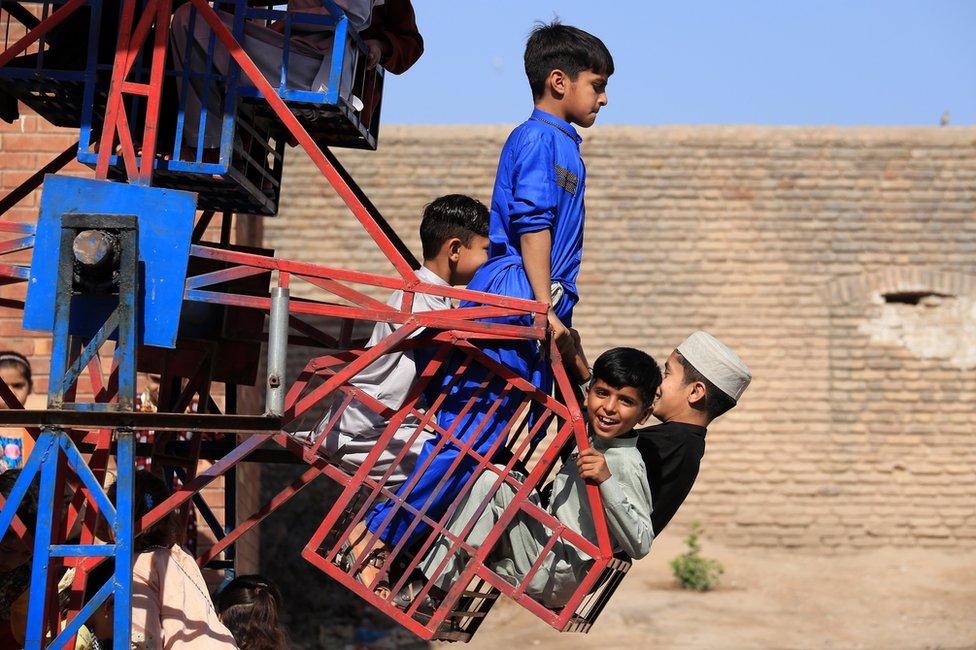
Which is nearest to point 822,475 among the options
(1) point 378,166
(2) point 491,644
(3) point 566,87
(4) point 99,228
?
(2) point 491,644

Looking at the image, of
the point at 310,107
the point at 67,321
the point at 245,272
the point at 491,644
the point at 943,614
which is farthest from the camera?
the point at 943,614

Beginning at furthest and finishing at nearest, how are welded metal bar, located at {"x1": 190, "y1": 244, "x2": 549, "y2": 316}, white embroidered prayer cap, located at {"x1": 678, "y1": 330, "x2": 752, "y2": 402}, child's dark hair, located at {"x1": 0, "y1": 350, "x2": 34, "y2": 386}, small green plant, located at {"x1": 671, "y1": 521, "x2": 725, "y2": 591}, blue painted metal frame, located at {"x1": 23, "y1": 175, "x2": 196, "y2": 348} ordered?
small green plant, located at {"x1": 671, "y1": 521, "x2": 725, "y2": 591}
child's dark hair, located at {"x1": 0, "y1": 350, "x2": 34, "y2": 386}
white embroidered prayer cap, located at {"x1": 678, "y1": 330, "x2": 752, "y2": 402}
welded metal bar, located at {"x1": 190, "y1": 244, "x2": 549, "y2": 316}
blue painted metal frame, located at {"x1": 23, "y1": 175, "x2": 196, "y2": 348}

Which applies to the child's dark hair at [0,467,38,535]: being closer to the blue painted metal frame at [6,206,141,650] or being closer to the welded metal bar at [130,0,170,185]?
the blue painted metal frame at [6,206,141,650]

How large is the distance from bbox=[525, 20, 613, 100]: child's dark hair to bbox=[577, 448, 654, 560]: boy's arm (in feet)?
Result: 4.10

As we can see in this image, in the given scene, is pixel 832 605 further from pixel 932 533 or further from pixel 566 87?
pixel 566 87

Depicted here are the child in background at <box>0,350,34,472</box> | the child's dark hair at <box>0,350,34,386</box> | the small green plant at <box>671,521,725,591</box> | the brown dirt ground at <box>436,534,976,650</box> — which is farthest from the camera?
the small green plant at <box>671,521,725,591</box>

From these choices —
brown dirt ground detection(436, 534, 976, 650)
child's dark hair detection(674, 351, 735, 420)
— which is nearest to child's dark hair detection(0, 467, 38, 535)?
child's dark hair detection(674, 351, 735, 420)

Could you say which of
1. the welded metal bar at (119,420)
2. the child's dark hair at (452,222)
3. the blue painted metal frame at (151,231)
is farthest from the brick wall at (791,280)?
the welded metal bar at (119,420)

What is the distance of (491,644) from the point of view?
1050 centimetres

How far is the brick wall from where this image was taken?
12.6 metres

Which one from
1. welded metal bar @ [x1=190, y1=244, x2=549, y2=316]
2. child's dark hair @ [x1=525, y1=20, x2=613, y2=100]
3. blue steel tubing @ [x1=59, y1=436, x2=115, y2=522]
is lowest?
blue steel tubing @ [x1=59, y1=436, x2=115, y2=522]

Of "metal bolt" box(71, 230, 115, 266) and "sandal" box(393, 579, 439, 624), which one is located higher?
"metal bolt" box(71, 230, 115, 266)

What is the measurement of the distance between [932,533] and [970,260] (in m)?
2.61

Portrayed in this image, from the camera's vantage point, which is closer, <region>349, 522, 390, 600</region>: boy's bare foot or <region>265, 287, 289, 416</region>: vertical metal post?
<region>265, 287, 289, 416</region>: vertical metal post
